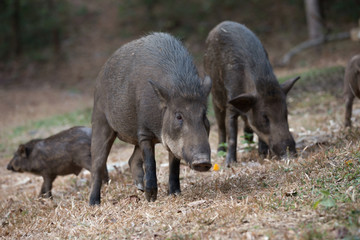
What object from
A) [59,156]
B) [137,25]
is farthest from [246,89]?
[137,25]

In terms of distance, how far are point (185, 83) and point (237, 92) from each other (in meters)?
2.15

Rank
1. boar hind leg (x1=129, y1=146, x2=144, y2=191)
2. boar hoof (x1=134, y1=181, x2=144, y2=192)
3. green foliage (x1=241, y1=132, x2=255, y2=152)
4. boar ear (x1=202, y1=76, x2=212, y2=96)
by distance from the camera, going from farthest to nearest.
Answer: green foliage (x1=241, y1=132, x2=255, y2=152) → boar hind leg (x1=129, y1=146, x2=144, y2=191) → boar hoof (x1=134, y1=181, x2=144, y2=192) → boar ear (x1=202, y1=76, x2=212, y2=96)

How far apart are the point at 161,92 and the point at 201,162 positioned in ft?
3.12

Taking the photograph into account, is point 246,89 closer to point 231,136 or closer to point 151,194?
point 231,136

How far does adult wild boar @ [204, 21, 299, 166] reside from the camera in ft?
21.5

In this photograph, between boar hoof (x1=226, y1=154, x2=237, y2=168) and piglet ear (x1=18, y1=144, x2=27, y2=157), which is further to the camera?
piglet ear (x1=18, y1=144, x2=27, y2=157)

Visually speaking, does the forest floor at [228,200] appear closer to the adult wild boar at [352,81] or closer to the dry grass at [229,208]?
the dry grass at [229,208]

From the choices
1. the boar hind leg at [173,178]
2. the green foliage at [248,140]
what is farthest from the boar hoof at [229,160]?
the boar hind leg at [173,178]

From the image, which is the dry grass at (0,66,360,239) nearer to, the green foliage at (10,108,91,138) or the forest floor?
the forest floor

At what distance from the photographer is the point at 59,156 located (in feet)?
27.4

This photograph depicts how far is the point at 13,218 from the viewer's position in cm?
590

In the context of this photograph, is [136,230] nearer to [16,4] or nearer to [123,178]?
[123,178]

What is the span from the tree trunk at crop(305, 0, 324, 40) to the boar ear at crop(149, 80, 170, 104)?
47.3ft

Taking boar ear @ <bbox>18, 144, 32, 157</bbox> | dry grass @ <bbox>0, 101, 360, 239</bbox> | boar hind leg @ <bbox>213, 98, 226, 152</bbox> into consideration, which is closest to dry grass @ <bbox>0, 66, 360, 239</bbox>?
dry grass @ <bbox>0, 101, 360, 239</bbox>
